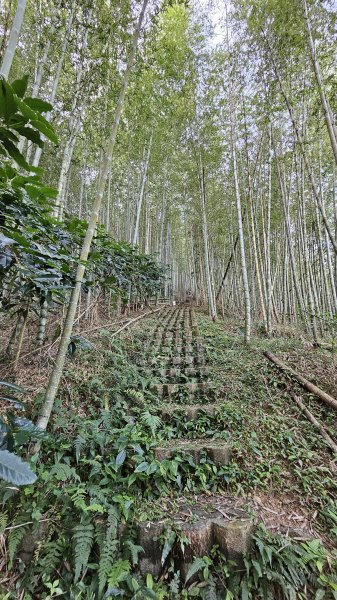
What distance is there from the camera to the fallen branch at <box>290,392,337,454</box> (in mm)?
2035

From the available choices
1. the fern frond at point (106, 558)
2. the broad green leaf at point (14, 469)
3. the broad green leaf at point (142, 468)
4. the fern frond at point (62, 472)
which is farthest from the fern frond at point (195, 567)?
the broad green leaf at point (14, 469)

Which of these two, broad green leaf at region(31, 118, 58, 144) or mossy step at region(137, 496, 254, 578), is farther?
mossy step at region(137, 496, 254, 578)

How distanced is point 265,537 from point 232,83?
632 cm

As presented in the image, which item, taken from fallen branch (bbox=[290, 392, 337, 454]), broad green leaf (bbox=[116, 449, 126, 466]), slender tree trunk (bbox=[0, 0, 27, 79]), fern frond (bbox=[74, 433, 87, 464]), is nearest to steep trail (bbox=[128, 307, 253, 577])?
broad green leaf (bbox=[116, 449, 126, 466])

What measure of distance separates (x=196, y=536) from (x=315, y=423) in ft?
4.69

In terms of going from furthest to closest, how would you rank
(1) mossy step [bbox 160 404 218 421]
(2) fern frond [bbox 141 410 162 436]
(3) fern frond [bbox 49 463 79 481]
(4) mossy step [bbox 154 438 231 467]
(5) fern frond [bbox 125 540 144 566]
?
(1) mossy step [bbox 160 404 218 421] → (2) fern frond [bbox 141 410 162 436] → (4) mossy step [bbox 154 438 231 467] → (3) fern frond [bbox 49 463 79 481] → (5) fern frond [bbox 125 540 144 566]

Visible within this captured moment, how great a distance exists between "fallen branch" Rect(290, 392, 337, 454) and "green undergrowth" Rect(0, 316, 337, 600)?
7 centimetres

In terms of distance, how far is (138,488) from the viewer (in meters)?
1.67

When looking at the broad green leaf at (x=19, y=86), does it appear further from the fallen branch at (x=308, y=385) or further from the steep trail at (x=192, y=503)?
the fallen branch at (x=308, y=385)

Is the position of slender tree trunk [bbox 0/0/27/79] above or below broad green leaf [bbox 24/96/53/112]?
above

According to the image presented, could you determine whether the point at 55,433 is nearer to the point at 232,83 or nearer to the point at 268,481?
the point at 268,481

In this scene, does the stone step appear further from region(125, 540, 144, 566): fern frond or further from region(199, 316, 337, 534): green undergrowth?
region(125, 540, 144, 566): fern frond

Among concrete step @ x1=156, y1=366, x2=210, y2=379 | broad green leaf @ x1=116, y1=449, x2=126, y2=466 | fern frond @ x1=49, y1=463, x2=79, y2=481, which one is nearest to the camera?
fern frond @ x1=49, y1=463, x2=79, y2=481

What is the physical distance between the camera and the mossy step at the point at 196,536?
4.39 feet
